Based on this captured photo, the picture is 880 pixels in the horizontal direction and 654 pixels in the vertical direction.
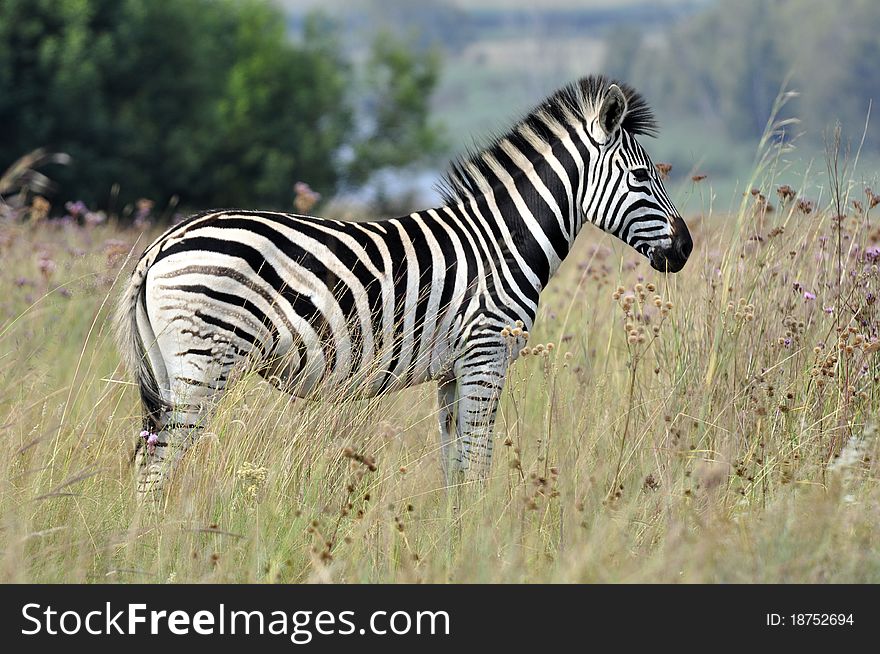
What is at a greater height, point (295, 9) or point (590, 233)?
point (295, 9)

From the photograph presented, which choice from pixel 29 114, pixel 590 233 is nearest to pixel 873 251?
pixel 590 233

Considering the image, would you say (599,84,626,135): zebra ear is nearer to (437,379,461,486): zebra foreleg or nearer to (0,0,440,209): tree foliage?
(437,379,461,486): zebra foreleg

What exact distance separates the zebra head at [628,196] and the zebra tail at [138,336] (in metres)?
2.27

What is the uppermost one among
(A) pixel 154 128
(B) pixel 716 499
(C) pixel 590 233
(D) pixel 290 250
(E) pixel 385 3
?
(E) pixel 385 3

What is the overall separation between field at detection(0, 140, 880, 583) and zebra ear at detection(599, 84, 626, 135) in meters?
0.91

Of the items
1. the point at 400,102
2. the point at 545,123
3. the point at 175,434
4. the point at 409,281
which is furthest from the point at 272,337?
the point at 400,102

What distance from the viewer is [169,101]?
29.2 metres

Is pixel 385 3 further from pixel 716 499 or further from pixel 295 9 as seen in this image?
pixel 716 499

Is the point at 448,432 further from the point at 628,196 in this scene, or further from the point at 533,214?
the point at 628,196

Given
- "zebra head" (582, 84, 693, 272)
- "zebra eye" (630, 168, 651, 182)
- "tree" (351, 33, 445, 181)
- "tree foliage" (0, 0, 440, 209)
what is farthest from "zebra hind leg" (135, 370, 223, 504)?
"tree" (351, 33, 445, 181)

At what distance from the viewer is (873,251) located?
5312 mm

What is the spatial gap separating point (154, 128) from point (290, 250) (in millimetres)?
25927

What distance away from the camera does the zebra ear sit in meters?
5.32

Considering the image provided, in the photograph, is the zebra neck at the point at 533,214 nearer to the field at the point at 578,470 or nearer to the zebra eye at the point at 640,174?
the zebra eye at the point at 640,174
